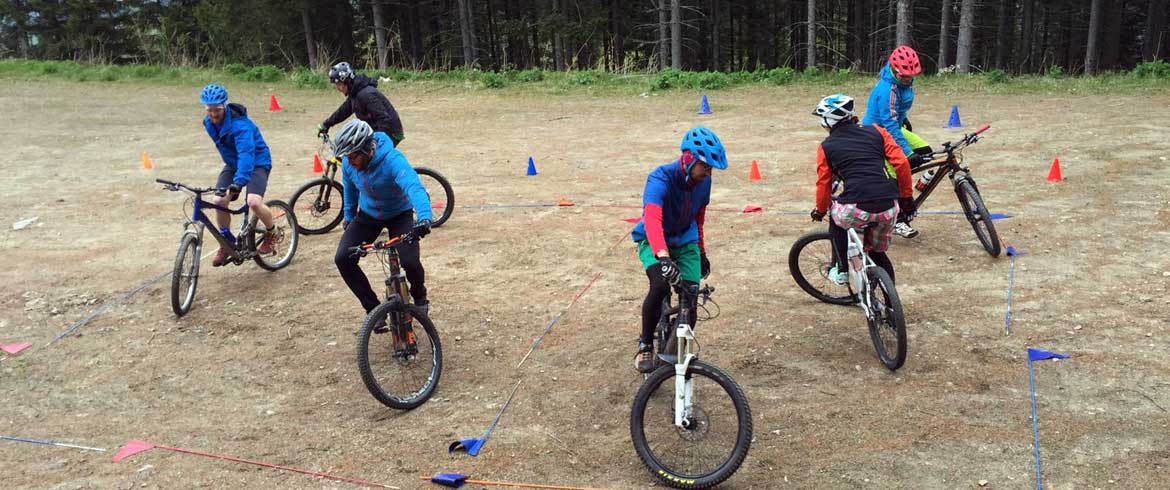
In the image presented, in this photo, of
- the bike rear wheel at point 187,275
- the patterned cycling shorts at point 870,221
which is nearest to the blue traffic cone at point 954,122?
the patterned cycling shorts at point 870,221

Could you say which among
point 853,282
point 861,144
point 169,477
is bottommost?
point 169,477

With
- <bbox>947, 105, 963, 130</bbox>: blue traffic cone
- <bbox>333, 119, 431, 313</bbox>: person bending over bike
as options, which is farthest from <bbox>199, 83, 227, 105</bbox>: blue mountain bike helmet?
<bbox>947, 105, 963, 130</bbox>: blue traffic cone

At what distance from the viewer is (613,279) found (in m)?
7.70

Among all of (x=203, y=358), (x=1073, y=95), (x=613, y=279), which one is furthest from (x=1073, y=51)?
(x=203, y=358)

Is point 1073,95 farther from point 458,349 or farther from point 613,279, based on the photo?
point 458,349

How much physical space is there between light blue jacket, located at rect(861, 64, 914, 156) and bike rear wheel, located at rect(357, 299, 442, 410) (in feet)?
13.8

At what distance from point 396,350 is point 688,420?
222 centimetres

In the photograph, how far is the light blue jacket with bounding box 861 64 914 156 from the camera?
7559mm

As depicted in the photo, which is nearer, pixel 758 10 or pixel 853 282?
pixel 853 282

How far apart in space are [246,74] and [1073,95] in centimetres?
1866

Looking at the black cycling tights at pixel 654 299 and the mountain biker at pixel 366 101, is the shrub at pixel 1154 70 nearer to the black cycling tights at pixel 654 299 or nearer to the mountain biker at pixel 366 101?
the mountain biker at pixel 366 101

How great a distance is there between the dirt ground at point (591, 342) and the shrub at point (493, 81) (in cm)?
834

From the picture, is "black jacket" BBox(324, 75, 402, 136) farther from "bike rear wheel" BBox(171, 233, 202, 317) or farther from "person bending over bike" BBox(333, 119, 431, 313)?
"person bending over bike" BBox(333, 119, 431, 313)

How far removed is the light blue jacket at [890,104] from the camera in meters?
7.56
